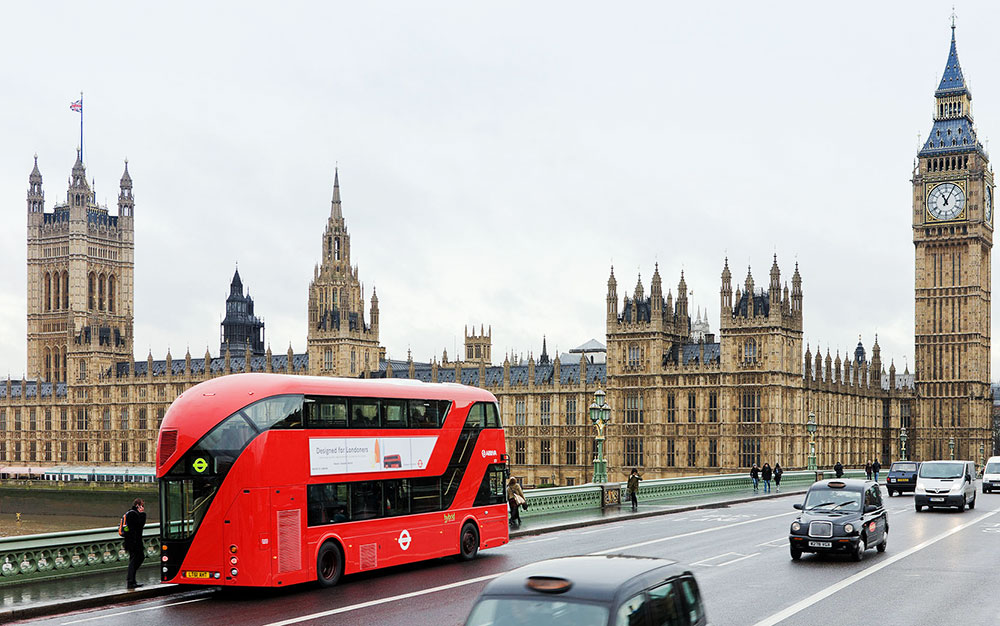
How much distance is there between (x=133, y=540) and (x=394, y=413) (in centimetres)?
570

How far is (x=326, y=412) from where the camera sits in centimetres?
2206

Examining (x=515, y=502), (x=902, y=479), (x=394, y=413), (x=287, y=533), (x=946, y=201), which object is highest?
(x=946, y=201)

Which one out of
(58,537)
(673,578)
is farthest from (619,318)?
(673,578)

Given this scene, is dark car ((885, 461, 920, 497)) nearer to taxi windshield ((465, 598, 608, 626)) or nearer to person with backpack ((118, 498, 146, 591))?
person with backpack ((118, 498, 146, 591))

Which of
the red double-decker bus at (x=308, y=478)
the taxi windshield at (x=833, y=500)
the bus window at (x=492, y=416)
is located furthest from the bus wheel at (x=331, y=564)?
the taxi windshield at (x=833, y=500)

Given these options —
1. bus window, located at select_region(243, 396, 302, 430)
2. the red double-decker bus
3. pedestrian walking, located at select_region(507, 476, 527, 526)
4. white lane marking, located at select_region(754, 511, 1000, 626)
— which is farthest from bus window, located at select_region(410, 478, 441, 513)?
pedestrian walking, located at select_region(507, 476, 527, 526)

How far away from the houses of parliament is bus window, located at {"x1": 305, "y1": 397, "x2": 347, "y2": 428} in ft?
222

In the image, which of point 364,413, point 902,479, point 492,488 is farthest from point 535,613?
point 902,479

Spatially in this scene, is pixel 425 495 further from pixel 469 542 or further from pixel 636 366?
pixel 636 366

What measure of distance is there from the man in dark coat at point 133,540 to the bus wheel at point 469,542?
722 centimetres

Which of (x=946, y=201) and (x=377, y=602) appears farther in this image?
(x=946, y=201)

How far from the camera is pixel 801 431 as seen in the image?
91.8 metres

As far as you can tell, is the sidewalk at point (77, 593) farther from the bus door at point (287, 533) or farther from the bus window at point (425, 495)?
the bus window at point (425, 495)

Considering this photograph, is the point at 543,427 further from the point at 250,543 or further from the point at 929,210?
the point at 250,543
